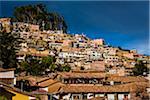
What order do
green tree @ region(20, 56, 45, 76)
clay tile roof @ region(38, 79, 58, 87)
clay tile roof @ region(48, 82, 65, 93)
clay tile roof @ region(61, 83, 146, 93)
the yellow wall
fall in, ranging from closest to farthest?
the yellow wall
clay tile roof @ region(48, 82, 65, 93)
clay tile roof @ region(61, 83, 146, 93)
clay tile roof @ region(38, 79, 58, 87)
green tree @ region(20, 56, 45, 76)

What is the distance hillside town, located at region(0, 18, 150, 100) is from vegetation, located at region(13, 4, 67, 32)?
2003 mm

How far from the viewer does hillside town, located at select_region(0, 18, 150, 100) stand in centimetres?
2906

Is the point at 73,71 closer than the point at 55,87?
No

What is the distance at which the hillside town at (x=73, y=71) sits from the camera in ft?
95.3

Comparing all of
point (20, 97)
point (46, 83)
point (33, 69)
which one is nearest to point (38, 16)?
point (33, 69)

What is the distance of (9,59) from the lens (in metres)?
44.1

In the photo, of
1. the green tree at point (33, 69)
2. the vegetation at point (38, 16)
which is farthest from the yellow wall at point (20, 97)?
the vegetation at point (38, 16)

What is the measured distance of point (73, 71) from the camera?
4616 cm

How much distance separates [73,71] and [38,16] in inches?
1844

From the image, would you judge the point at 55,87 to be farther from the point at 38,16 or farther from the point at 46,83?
the point at 38,16

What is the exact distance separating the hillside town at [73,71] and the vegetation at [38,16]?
200cm

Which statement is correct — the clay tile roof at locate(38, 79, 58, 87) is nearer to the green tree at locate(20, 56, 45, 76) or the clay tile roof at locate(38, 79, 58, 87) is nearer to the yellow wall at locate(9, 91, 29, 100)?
the green tree at locate(20, 56, 45, 76)

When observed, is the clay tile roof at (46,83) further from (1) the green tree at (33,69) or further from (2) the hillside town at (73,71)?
(1) the green tree at (33,69)

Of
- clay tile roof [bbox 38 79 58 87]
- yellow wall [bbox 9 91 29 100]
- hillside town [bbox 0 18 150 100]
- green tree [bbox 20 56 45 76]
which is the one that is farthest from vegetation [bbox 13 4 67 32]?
yellow wall [bbox 9 91 29 100]
